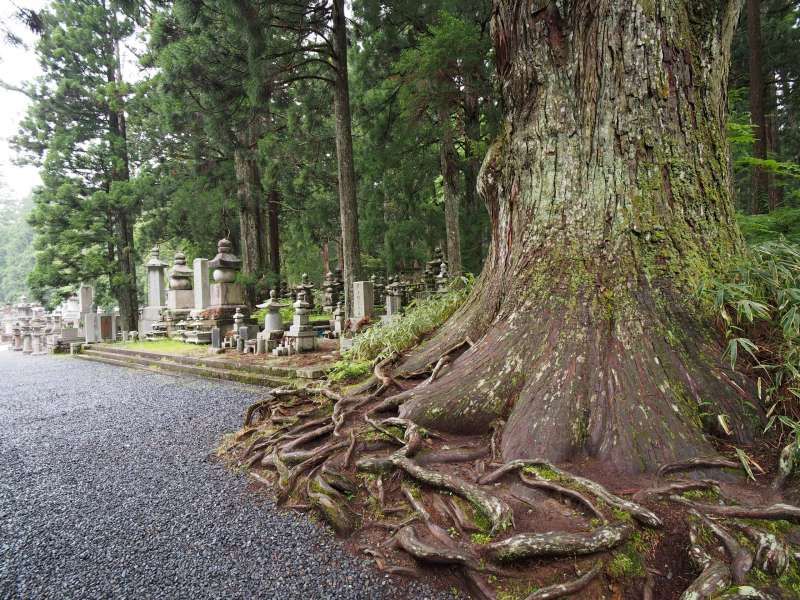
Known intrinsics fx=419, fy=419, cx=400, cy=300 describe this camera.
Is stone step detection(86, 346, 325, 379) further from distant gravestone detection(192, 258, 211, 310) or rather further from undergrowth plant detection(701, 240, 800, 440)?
undergrowth plant detection(701, 240, 800, 440)

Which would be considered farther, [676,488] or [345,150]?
[345,150]

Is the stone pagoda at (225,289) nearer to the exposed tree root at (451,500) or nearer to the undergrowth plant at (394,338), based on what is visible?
the undergrowth plant at (394,338)

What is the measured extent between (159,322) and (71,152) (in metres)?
7.07

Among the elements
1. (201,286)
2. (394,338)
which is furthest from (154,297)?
(394,338)

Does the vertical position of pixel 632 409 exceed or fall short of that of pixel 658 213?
it falls short

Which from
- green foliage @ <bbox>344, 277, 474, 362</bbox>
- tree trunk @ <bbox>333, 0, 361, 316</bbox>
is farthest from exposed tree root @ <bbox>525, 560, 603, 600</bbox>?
tree trunk @ <bbox>333, 0, 361, 316</bbox>

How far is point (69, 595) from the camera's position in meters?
1.69

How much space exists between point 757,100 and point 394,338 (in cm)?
828

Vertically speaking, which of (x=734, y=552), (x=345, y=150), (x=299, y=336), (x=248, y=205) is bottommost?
(x=734, y=552)

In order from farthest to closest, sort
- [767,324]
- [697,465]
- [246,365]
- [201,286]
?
1. [201,286]
2. [246,365]
3. [767,324]
4. [697,465]

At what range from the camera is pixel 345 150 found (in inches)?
324

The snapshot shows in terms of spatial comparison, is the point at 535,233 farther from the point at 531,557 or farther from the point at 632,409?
the point at 531,557

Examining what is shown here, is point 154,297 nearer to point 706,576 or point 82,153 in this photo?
point 82,153

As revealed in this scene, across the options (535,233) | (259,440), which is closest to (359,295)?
(259,440)
